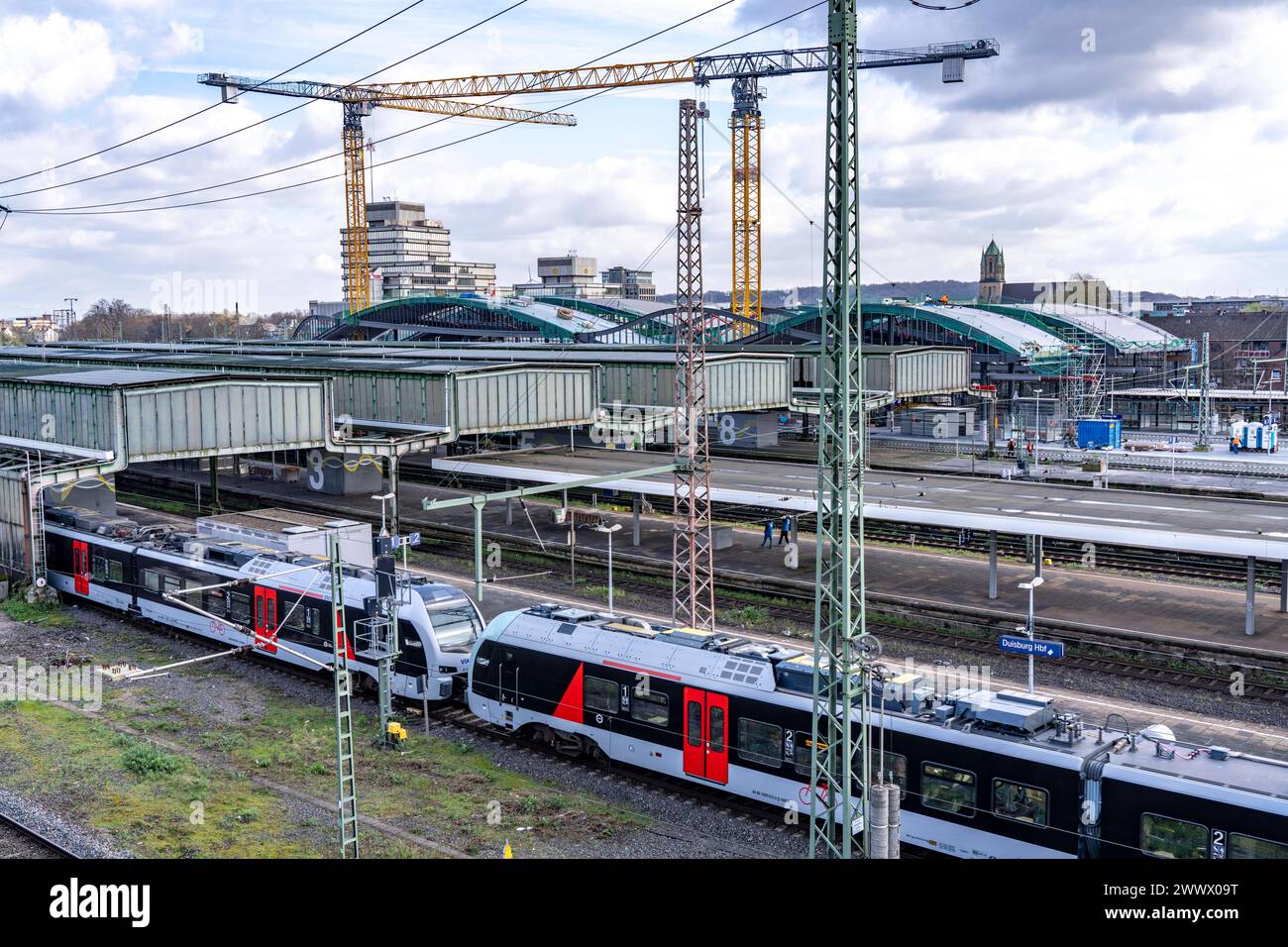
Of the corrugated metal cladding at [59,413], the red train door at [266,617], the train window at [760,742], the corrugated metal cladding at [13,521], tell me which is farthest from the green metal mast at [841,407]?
the corrugated metal cladding at [59,413]

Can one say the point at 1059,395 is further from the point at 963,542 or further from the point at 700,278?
the point at 700,278

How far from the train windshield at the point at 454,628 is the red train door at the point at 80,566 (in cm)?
1473

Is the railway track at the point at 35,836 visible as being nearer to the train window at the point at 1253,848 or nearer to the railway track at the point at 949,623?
the train window at the point at 1253,848

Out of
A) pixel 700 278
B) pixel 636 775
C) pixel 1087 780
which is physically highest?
pixel 700 278

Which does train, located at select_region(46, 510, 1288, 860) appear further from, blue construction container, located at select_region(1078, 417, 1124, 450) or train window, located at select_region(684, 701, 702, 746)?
blue construction container, located at select_region(1078, 417, 1124, 450)

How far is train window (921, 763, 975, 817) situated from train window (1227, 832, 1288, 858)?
343cm

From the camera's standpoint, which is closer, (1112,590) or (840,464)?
(840,464)

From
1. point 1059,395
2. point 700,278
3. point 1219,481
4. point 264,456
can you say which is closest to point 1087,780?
point 700,278

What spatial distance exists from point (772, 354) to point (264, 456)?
2728cm

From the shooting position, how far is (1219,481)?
5262cm

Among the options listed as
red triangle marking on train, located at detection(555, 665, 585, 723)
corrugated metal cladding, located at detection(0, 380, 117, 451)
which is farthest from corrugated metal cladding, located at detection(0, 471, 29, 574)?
red triangle marking on train, located at detection(555, 665, 585, 723)

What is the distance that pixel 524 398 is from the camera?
50156 millimetres

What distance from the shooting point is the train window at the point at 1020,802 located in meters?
15.6

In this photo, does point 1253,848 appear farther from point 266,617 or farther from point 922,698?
point 266,617
